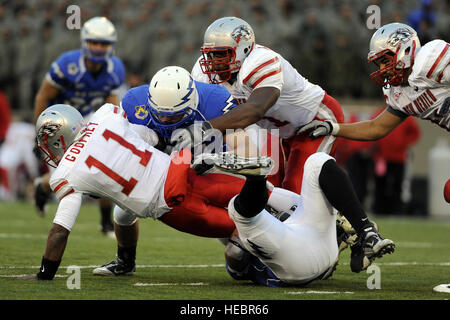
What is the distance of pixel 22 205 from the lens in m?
12.4

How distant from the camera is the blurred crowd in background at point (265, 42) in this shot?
473 inches

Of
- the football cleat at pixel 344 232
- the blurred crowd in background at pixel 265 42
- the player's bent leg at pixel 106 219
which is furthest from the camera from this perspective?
the blurred crowd in background at pixel 265 42

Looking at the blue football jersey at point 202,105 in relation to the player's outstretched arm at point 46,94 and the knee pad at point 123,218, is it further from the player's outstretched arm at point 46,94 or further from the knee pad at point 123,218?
the player's outstretched arm at point 46,94

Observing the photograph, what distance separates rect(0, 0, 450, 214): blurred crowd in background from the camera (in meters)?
12.0

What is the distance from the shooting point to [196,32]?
45.6 ft

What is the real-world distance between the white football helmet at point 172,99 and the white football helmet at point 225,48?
2.06ft

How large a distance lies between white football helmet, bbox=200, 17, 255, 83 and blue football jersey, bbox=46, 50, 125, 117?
2.93 m

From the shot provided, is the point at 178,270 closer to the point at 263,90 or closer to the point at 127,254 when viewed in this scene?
the point at 127,254

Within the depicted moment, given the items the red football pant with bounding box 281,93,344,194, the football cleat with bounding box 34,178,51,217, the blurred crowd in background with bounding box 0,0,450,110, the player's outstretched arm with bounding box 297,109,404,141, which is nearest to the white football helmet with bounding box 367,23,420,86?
the player's outstretched arm with bounding box 297,109,404,141

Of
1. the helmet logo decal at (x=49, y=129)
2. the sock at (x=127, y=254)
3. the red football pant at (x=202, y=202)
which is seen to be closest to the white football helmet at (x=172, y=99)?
the red football pant at (x=202, y=202)

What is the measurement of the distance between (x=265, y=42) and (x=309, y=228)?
27.4 feet

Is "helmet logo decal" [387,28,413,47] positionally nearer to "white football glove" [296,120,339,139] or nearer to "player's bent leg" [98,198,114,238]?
"white football glove" [296,120,339,139]

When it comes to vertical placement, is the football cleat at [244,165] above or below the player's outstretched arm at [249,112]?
below
